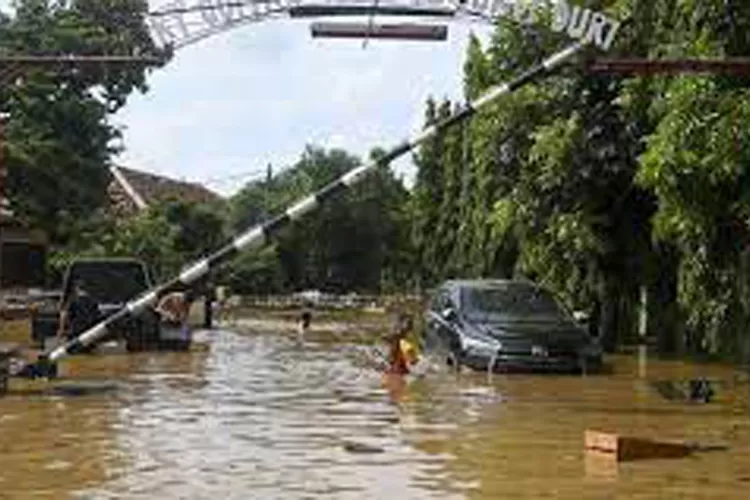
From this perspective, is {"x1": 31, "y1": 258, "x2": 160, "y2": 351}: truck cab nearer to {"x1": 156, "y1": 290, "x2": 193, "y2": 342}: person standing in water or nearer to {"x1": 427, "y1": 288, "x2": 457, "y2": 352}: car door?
{"x1": 156, "y1": 290, "x2": 193, "y2": 342}: person standing in water

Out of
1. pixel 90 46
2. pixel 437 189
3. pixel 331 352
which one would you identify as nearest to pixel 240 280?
pixel 437 189

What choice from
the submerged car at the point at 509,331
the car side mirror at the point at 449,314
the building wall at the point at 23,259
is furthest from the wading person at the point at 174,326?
the building wall at the point at 23,259

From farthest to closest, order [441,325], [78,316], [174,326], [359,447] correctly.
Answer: [174,326] < [78,316] < [441,325] < [359,447]

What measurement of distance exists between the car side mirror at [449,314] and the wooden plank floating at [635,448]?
1171 cm

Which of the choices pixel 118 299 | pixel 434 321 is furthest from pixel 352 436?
pixel 118 299

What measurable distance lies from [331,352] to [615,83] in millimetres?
7042

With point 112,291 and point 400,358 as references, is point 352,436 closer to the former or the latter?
point 400,358

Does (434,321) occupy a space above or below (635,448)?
above

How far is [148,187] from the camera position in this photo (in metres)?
95.9

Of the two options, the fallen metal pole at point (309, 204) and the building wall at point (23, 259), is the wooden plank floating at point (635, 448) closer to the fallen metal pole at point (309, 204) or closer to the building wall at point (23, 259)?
the fallen metal pole at point (309, 204)

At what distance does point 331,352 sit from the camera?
31.5 metres

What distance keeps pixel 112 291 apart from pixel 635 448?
20.7m

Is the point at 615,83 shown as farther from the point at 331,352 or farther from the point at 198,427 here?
the point at 198,427

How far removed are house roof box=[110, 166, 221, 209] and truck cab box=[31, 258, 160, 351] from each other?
51.1 m
